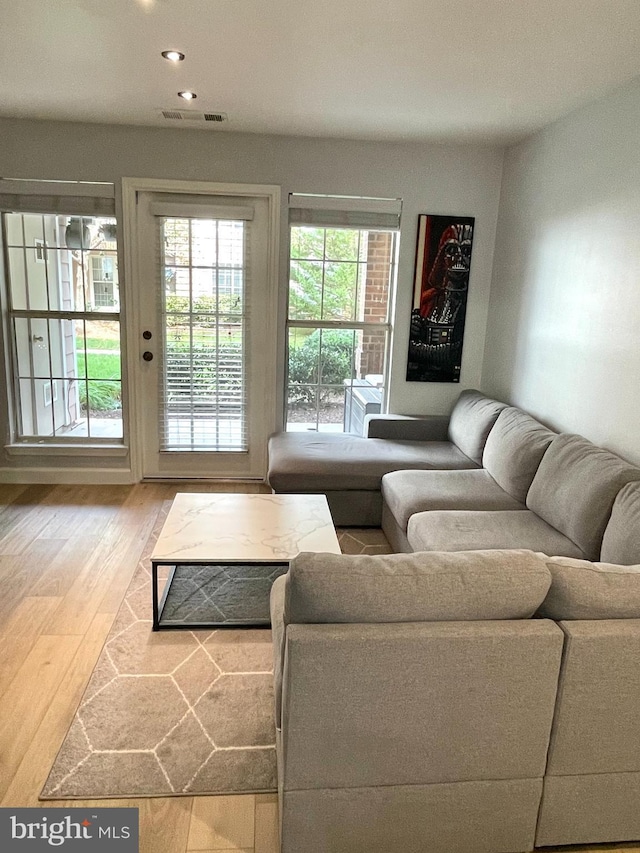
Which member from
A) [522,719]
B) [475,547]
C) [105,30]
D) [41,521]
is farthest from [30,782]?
[105,30]

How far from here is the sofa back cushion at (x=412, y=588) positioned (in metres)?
1.34

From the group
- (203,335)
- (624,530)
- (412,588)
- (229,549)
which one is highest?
(203,335)

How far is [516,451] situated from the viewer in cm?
301

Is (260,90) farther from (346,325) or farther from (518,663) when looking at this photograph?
(518,663)

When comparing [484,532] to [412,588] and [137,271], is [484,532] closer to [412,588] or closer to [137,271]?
[412,588]

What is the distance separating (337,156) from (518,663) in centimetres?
355

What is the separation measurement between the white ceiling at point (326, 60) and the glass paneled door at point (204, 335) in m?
0.64

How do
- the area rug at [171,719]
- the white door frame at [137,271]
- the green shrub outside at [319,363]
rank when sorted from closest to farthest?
the area rug at [171,719], the white door frame at [137,271], the green shrub outside at [319,363]

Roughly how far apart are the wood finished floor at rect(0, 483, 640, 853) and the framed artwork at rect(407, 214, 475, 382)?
1.56 metres

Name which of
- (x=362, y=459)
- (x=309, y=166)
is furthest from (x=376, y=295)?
(x=362, y=459)

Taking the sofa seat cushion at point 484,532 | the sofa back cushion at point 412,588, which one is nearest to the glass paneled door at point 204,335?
the sofa seat cushion at point 484,532

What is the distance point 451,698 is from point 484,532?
1.23m

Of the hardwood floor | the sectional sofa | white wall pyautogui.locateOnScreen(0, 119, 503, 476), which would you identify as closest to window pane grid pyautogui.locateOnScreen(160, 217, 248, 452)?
white wall pyautogui.locateOnScreen(0, 119, 503, 476)

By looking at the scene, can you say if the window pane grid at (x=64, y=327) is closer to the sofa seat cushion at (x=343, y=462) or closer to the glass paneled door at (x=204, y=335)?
the glass paneled door at (x=204, y=335)
